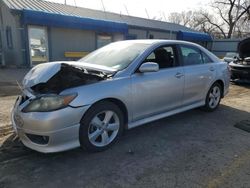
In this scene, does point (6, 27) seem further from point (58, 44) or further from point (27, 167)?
point (27, 167)

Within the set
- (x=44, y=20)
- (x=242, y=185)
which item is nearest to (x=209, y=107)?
(x=242, y=185)

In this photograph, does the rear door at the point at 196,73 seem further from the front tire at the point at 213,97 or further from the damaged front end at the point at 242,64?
the damaged front end at the point at 242,64

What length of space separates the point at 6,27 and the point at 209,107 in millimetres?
13519

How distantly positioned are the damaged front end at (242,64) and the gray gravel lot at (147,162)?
5.91 metres

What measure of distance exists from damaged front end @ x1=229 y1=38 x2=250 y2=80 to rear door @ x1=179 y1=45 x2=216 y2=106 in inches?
191

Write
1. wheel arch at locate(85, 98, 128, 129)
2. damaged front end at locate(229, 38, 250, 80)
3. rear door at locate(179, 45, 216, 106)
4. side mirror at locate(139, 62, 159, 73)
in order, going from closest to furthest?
wheel arch at locate(85, 98, 128, 129) → side mirror at locate(139, 62, 159, 73) → rear door at locate(179, 45, 216, 106) → damaged front end at locate(229, 38, 250, 80)

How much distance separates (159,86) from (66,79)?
5.34ft

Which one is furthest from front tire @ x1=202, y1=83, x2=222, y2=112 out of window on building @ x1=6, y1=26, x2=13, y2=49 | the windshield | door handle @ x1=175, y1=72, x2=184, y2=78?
window on building @ x1=6, y1=26, x2=13, y2=49

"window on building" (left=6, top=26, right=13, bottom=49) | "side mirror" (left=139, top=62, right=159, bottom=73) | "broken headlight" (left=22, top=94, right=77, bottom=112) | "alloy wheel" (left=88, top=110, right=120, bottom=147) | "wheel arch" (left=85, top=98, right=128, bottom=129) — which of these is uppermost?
"window on building" (left=6, top=26, right=13, bottom=49)

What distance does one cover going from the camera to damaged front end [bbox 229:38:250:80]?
981cm

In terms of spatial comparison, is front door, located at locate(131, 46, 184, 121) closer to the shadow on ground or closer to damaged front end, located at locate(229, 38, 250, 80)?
the shadow on ground

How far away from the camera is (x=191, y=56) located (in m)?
5.28

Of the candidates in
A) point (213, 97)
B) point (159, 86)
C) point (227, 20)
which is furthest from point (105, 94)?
point (227, 20)

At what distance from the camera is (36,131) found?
10.5ft
